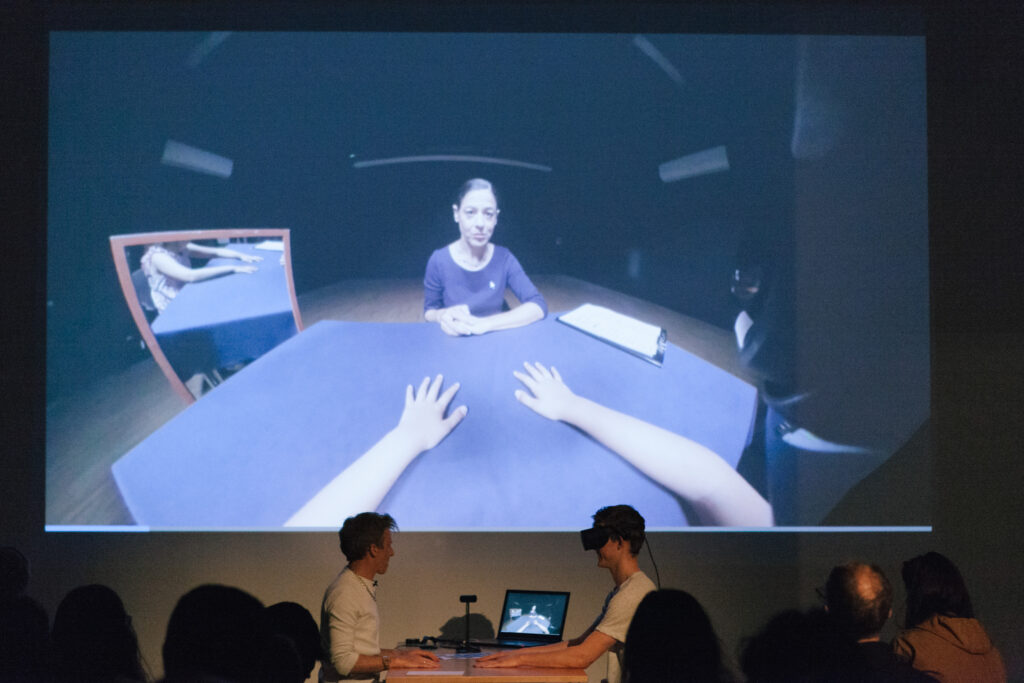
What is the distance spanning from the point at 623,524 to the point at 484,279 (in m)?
1.76

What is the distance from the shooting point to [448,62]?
4809mm

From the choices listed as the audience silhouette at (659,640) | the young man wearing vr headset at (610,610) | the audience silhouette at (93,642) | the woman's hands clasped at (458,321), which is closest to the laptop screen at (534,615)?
the young man wearing vr headset at (610,610)

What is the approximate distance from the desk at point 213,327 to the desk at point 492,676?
2.00 metres

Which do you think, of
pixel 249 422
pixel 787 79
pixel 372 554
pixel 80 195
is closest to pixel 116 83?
pixel 80 195

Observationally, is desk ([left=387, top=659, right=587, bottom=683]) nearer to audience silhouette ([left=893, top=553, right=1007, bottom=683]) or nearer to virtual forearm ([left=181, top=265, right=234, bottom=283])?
audience silhouette ([left=893, top=553, right=1007, bottom=683])

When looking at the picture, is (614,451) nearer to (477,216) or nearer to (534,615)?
(534,615)

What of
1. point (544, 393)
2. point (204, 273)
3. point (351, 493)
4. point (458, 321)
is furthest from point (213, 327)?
point (544, 393)

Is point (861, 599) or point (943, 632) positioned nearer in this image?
point (861, 599)

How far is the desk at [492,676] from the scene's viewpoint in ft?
9.94

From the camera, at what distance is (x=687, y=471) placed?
4641mm

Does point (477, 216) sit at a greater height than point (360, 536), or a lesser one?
greater

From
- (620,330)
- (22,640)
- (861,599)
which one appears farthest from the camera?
(620,330)

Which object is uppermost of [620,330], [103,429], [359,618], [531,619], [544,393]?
[620,330]

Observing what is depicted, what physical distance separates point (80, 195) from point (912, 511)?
4.05 meters
